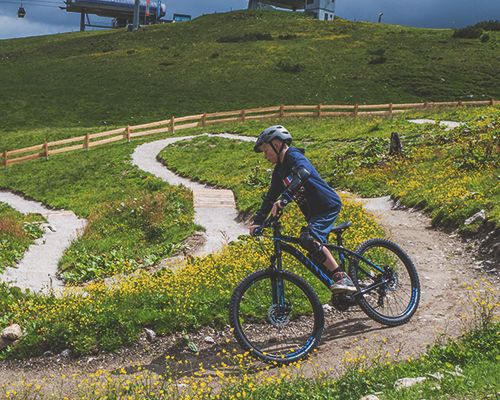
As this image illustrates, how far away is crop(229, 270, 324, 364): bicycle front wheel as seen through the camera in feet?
22.4

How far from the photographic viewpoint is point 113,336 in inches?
322

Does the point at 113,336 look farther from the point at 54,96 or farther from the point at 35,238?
the point at 54,96

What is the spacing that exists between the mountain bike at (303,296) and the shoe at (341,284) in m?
0.10

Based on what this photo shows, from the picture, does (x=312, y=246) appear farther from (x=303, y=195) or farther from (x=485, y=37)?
(x=485, y=37)

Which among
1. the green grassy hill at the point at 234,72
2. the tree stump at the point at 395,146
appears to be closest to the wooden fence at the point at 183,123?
the green grassy hill at the point at 234,72

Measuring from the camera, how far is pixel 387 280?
26.0ft

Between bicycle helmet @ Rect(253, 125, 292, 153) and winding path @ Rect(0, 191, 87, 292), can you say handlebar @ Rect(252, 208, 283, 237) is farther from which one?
winding path @ Rect(0, 191, 87, 292)

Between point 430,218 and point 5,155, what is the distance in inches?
1150

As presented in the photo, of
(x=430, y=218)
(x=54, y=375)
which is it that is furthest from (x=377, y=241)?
(x=430, y=218)

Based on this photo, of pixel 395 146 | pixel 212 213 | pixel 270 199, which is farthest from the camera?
pixel 395 146

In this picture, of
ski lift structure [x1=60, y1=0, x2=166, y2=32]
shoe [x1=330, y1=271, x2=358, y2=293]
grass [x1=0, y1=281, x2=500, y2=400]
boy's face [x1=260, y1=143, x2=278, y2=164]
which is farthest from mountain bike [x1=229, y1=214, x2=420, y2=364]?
ski lift structure [x1=60, y1=0, x2=166, y2=32]

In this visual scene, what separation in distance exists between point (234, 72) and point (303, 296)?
59.2 metres

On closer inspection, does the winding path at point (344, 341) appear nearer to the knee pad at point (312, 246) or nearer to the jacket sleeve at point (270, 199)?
the knee pad at point (312, 246)

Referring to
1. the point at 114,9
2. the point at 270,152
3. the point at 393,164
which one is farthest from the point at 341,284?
the point at 114,9
